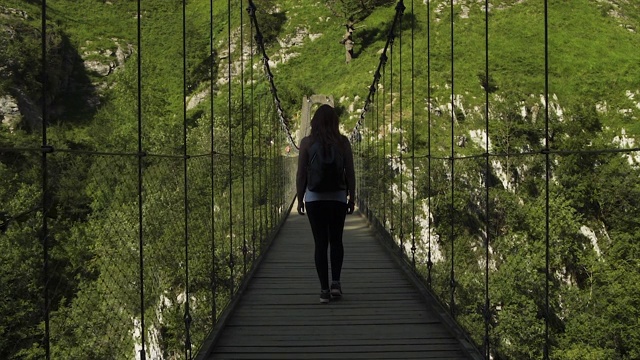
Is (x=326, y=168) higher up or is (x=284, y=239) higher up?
(x=326, y=168)

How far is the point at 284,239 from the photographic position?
6.62m

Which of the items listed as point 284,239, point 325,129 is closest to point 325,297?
point 325,129

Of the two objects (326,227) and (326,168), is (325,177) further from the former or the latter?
(326,227)

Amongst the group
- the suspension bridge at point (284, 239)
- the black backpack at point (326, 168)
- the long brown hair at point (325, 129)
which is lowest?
the suspension bridge at point (284, 239)

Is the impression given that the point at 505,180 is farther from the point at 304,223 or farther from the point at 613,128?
the point at 304,223

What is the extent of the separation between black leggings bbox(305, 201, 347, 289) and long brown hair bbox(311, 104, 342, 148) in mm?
311

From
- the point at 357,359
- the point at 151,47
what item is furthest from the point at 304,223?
the point at 151,47

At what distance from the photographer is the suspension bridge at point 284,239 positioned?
108 inches

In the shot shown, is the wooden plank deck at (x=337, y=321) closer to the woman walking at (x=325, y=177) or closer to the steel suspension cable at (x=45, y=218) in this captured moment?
the woman walking at (x=325, y=177)

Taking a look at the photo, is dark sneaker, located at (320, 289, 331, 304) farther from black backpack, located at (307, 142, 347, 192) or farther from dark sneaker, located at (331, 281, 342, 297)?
black backpack, located at (307, 142, 347, 192)

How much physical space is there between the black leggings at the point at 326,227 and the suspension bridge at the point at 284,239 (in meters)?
0.28

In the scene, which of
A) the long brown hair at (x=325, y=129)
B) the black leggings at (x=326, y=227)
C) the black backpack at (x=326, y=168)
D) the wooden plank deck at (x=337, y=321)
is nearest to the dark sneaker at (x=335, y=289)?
the wooden plank deck at (x=337, y=321)

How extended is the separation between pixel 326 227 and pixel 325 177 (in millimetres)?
307

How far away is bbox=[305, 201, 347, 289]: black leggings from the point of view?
10.2 ft
